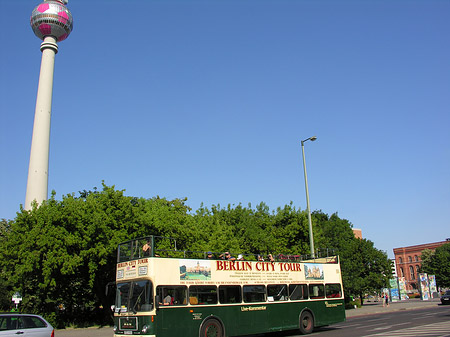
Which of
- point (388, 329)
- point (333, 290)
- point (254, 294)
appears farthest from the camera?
point (333, 290)

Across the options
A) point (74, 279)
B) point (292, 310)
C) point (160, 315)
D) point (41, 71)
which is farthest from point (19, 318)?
point (41, 71)

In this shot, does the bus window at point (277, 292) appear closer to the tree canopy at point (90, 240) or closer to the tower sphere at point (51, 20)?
the tree canopy at point (90, 240)

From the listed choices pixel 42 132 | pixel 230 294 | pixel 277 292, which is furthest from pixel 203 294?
pixel 42 132

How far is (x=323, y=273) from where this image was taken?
19.4m

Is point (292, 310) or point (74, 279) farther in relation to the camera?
point (74, 279)

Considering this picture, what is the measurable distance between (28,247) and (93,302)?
10.2 metres

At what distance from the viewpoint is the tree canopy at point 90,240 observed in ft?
77.4

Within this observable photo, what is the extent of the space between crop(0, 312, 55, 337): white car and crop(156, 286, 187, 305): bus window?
11.7 ft

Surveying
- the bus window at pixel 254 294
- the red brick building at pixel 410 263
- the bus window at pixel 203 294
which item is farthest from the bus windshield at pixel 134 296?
the red brick building at pixel 410 263

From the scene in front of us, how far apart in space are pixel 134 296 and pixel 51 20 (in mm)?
52341

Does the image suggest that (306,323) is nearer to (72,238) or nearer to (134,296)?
(134,296)

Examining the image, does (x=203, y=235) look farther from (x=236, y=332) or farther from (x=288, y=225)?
(x=236, y=332)

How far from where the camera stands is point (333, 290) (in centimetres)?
1986

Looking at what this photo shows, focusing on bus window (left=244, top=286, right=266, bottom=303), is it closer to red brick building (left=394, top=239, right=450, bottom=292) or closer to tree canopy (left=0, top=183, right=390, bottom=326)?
tree canopy (left=0, top=183, right=390, bottom=326)
